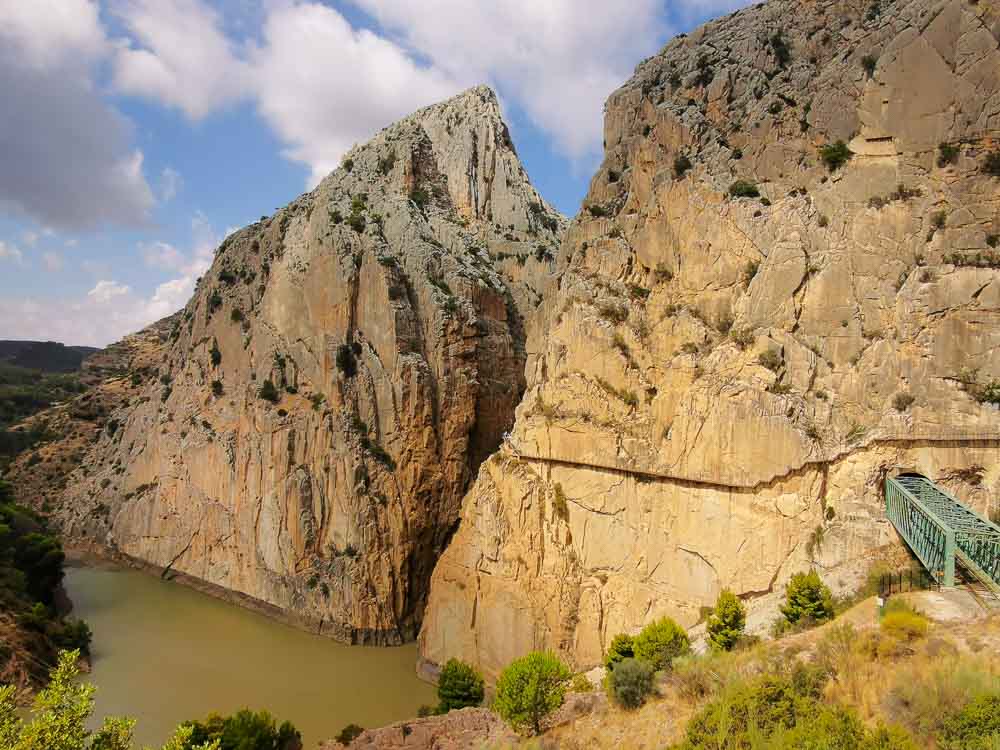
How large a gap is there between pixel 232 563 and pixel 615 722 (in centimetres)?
2510

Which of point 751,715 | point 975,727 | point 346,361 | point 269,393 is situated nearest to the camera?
point 975,727

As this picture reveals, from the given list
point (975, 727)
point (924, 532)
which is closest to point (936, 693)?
point (975, 727)

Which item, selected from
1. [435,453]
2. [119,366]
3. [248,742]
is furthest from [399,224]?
[119,366]

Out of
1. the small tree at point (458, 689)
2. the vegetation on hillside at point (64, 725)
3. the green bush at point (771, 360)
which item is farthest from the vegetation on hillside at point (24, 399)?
the green bush at point (771, 360)

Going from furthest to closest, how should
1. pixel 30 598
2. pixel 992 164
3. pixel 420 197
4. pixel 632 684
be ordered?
pixel 420 197 → pixel 30 598 → pixel 992 164 → pixel 632 684

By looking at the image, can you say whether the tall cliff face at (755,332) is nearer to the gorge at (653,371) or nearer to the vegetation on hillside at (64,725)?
the gorge at (653,371)

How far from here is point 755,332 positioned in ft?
62.1

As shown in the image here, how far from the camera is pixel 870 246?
18266 mm

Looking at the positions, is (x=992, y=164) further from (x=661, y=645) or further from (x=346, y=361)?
(x=346, y=361)

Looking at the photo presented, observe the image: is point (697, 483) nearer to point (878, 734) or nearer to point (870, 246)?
point (870, 246)

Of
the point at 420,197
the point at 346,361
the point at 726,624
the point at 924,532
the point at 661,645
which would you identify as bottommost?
the point at 661,645

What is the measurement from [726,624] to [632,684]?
2.97 m

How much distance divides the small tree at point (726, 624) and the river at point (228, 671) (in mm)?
12687

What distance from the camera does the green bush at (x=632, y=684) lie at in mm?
13641
